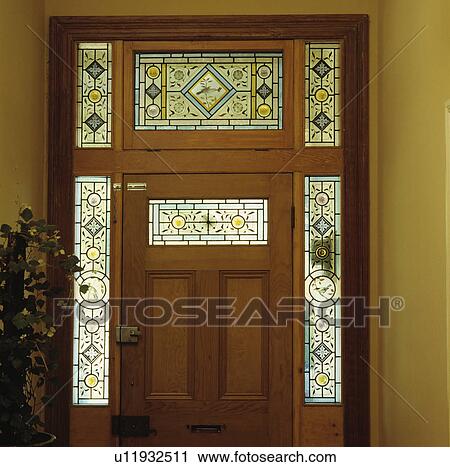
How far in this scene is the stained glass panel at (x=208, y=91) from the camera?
15.5 feet

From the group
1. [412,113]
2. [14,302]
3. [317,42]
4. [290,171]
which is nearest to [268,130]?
[290,171]

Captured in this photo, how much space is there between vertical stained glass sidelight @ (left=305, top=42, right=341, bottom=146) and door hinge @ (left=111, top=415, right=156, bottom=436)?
5.93 feet

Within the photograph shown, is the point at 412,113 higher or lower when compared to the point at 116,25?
lower

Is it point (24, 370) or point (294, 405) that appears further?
point (294, 405)

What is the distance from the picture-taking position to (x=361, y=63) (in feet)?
15.3

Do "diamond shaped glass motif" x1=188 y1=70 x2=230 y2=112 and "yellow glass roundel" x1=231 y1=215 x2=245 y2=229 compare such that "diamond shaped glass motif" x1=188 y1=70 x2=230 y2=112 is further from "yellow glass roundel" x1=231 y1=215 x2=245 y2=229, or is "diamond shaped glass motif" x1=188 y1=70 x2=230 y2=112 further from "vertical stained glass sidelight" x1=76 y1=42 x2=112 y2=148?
"yellow glass roundel" x1=231 y1=215 x2=245 y2=229

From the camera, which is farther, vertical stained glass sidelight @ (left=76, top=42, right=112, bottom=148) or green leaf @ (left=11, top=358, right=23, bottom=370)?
vertical stained glass sidelight @ (left=76, top=42, right=112, bottom=148)

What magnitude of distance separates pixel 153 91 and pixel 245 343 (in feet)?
4.96

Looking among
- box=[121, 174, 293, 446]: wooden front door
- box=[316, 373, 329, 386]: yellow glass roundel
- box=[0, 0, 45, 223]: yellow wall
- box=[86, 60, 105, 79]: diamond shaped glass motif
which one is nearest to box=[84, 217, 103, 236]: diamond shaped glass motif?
box=[121, 174, 293, 446]: wooden front door

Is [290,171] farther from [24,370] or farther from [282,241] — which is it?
[24,370]

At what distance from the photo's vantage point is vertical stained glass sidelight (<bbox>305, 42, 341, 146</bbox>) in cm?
471

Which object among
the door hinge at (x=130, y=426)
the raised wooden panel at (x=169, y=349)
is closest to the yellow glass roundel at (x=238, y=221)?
the raised wooden panel at (x=169, y=349)

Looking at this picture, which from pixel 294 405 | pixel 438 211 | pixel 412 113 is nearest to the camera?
pixel 438 211

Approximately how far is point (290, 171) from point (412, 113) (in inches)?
36.0
